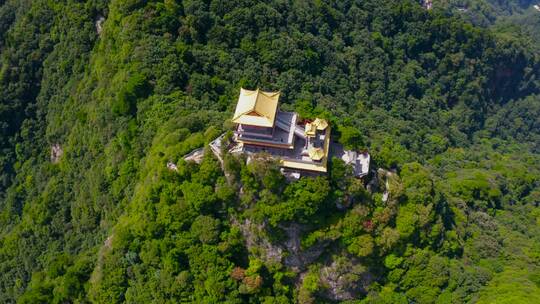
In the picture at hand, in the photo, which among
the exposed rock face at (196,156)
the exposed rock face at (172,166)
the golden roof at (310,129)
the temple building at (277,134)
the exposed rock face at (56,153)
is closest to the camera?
the temple building at (277,134)

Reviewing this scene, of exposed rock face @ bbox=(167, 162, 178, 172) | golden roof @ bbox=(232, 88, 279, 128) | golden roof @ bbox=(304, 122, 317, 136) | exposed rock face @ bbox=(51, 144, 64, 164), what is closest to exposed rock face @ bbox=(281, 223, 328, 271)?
golden roof @ bbox=(304, 122, 317, 136)

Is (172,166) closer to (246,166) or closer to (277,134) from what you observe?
(246,166)

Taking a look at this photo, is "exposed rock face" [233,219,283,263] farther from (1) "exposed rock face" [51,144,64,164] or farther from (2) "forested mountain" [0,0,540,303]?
(1) "exposed rock face" [51,144,64,164]

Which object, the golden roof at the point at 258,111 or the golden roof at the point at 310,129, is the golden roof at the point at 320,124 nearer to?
the golden roof at the point at 310,129

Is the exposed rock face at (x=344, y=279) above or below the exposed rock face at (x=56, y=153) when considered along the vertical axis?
above

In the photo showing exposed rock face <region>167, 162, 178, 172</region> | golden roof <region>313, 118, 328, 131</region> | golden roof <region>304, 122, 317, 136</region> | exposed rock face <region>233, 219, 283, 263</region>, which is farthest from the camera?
exposed rock face <region>167, 162, 178, 172</region>

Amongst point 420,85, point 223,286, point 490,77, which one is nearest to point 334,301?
point 223,286

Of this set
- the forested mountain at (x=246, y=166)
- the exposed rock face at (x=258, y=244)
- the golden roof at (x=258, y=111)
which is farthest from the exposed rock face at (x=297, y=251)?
the golden roof at (x=258, y=111)
